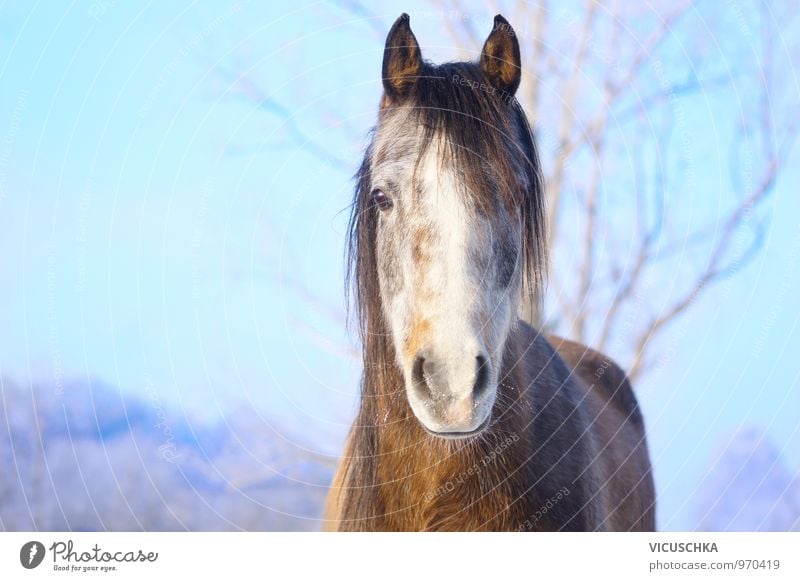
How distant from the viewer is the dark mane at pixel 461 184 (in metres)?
1.70

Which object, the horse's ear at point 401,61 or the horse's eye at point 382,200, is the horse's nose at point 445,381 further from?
the horse's ear at point 401,61

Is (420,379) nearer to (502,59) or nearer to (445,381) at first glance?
(445,381)

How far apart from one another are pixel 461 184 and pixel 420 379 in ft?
1.47

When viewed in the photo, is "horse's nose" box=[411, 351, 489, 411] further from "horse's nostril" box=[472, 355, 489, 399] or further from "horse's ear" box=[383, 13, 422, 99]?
"horse's ear" box=[383, 13, 422, 99]

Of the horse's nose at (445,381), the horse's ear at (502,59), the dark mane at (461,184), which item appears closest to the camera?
the horse's nose at (445,381)

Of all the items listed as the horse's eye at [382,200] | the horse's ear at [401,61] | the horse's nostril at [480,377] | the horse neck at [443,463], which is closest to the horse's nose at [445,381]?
the horse's nostril at [480,377]

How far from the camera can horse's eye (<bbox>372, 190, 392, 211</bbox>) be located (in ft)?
5.59

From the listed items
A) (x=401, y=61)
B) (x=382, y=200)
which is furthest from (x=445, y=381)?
(x=401, y=61)

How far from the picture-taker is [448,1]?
3.65 metres

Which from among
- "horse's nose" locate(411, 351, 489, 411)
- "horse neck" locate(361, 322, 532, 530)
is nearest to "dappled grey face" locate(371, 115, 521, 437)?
"horse's nose" locate(411, 351, 489, 411)

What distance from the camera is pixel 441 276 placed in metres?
1.56

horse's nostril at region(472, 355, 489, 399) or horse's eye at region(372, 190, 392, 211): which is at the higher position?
horse's eye at region(372, 190, 392, 211)

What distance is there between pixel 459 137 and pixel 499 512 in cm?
88

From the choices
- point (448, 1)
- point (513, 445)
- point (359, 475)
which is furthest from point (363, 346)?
point (448, 1)
